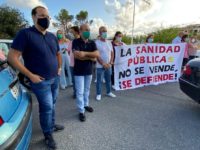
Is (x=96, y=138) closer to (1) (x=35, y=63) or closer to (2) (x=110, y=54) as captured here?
(1) (x=35, y=63)

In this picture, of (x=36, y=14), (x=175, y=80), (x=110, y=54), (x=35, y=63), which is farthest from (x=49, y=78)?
(x=175, y=80)

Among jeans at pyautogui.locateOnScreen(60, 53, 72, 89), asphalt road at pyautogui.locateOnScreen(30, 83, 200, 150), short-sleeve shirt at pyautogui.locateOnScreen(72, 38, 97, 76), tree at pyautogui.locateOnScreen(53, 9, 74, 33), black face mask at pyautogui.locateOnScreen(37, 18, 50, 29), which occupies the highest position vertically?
tree at pyautogui.locateOnScreen(53, 9, 74, 33)

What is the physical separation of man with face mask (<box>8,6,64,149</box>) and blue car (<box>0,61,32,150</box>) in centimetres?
21

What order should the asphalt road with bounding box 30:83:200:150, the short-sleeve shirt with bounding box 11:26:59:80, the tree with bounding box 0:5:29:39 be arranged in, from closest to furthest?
the short-sleeve shirt with bounding box 11:26:59:80 < the asphalt road with bounding box 30:83:200:150 < the tree with bounding box 0:5:29:39

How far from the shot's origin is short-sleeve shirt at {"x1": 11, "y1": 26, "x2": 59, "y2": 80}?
2180 millimetres

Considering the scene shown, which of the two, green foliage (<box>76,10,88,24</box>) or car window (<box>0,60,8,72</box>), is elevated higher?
green foliage (<box>76,10,88,24</box>)

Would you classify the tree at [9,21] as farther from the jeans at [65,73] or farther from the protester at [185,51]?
the protester at [185,51]

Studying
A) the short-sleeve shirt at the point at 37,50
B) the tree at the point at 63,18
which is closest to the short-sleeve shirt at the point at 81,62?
the short-sleeve shirt at the point at 37,50

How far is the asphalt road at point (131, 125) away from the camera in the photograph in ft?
8.79

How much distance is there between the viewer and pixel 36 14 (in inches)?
92.8

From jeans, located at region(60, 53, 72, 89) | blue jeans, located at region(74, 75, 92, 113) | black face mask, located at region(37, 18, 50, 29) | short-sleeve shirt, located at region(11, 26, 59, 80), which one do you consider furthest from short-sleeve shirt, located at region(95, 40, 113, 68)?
black face mask, located at region(37, 18, 50, 29)

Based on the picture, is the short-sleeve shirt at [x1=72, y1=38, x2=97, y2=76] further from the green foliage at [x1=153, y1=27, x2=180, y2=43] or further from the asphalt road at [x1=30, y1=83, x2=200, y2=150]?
the green foliage at [x1=153, y1=27, x2=180, y2=43]

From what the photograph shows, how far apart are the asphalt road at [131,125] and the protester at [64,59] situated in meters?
0.94

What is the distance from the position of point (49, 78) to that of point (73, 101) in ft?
7.01
